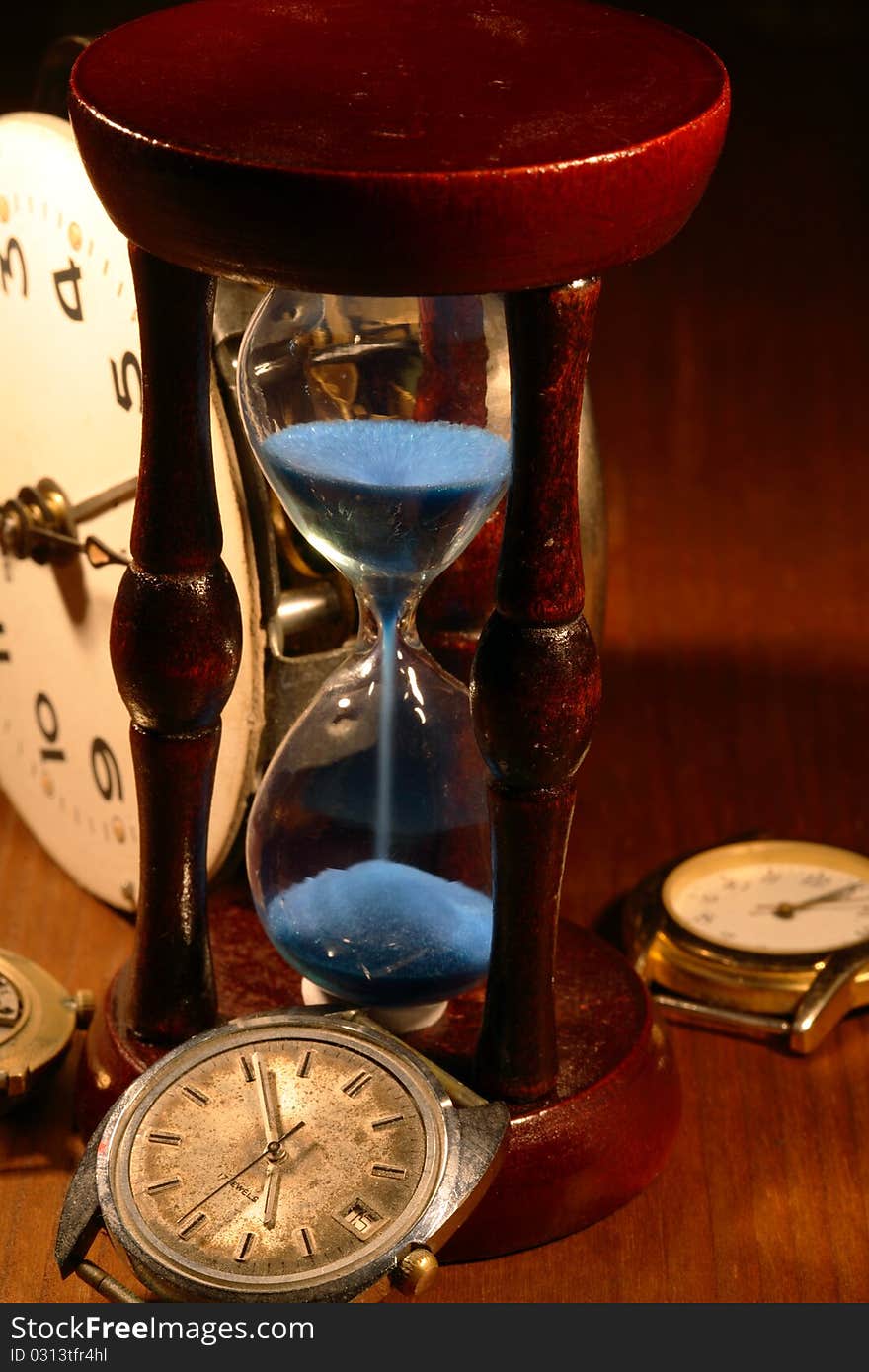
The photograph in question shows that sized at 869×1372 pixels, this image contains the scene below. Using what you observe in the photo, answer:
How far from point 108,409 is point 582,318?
475mm

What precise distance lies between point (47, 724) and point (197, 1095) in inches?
20.8

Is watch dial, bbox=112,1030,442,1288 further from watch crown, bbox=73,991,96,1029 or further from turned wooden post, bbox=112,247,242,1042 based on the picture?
watch crown, bbox=73,991,96,1029

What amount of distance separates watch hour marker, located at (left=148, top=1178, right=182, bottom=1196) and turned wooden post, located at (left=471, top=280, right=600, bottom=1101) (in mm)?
230

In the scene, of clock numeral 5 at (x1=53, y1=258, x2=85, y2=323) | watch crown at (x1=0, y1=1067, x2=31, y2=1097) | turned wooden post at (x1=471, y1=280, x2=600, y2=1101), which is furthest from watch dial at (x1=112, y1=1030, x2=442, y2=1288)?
clock numeral 5 at (x1=53, y1=258, x2=85, y2=323)

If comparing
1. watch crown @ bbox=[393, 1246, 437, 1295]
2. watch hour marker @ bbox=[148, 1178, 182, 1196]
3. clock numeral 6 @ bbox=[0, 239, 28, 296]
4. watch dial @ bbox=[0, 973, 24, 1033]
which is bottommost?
watch dial @ bbox=[0, 973, 24, 1033]

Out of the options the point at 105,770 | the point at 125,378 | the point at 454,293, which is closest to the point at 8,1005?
the point at 105,770

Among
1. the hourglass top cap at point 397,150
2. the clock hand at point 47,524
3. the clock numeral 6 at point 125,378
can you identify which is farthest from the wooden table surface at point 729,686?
the hourglass top cap at point 397,150

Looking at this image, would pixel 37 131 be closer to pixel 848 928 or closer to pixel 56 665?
pixel 56 665

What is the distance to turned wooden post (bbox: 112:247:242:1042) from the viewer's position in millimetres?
1120

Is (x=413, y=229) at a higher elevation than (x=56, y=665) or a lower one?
higher

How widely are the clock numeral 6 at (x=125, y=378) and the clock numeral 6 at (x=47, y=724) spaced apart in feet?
0.97

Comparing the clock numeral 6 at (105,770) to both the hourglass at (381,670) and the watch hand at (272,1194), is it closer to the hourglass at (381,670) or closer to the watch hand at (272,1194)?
the hourglass at (381,670)

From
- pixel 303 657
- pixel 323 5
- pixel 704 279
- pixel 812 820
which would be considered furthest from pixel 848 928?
pixel 704 279

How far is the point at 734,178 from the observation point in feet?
9.43
